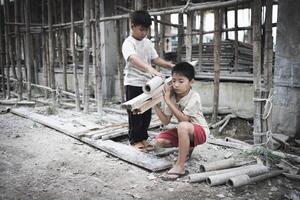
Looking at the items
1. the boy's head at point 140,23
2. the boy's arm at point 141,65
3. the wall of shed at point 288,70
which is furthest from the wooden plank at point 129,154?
the wall of shed at point 288,70

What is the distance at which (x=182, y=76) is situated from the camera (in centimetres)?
328

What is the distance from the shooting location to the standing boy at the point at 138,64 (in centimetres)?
368

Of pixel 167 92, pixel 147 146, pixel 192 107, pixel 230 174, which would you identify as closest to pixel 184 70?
pixel 167 92

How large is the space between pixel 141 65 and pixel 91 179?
1.37m

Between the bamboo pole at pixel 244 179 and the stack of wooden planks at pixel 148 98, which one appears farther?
the stack of wooden planks at pixel 148 98

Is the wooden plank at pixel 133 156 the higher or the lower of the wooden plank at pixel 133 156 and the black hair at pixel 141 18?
the lower

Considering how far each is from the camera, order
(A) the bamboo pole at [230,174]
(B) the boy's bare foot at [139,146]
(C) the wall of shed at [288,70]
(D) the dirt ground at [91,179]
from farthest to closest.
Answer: (C) the wall of shed at [288,70], (B) the boy's bare foot at [139,146], (A) the bamboo pole at [230,174], (D) the dirt ground at [91,179]

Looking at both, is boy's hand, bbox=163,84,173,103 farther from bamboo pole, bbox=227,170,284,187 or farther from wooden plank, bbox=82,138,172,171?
bamboo pole, bbox=227,170,284,187

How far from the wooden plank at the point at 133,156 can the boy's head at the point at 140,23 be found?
1.44 m

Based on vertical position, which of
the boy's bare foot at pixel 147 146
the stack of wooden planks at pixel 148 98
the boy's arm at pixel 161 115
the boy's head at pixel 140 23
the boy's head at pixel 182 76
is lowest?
the boy's bare foot at pixel 147 146

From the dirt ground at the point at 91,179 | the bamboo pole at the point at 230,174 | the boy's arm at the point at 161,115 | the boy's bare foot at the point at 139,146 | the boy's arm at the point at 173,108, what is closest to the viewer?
the dirt ground at the point at 91,179

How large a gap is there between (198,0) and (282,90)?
18.1ft

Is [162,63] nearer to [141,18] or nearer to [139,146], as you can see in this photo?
[141,18]

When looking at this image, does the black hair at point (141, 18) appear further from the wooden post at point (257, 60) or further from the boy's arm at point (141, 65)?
the wooden post at point (257, 60)
